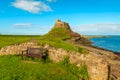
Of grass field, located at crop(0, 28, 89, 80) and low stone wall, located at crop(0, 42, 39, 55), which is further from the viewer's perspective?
low stone wall, located at crop(0, 42, 39, 55)

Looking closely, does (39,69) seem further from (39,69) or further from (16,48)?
(16,48)

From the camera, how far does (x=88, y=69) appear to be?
2498 cm

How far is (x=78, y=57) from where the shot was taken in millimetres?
26000

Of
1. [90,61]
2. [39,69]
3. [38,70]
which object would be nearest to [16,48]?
[39,69]

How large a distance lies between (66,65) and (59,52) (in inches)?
71.8

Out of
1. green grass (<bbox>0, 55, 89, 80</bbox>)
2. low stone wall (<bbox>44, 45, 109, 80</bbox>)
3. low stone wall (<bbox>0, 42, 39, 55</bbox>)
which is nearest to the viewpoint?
green grass (<bbox>0, 55, 89, 80</bbox>)

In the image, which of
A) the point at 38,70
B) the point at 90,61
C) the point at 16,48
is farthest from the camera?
the point at 16,48

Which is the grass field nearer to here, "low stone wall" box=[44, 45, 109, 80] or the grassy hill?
the grassy hill

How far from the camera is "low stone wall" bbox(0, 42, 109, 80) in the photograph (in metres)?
24.3

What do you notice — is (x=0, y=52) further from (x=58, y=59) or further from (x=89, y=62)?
(x=89, y=62)

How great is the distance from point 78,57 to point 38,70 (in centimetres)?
461

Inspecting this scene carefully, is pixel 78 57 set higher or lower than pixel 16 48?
lower

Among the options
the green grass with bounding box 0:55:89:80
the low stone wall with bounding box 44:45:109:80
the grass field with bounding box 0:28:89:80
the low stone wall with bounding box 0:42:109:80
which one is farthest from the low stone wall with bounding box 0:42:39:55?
the low stone wall with bounding box 44:45:109:80

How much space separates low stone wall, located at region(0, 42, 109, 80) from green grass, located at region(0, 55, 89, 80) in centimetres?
64
